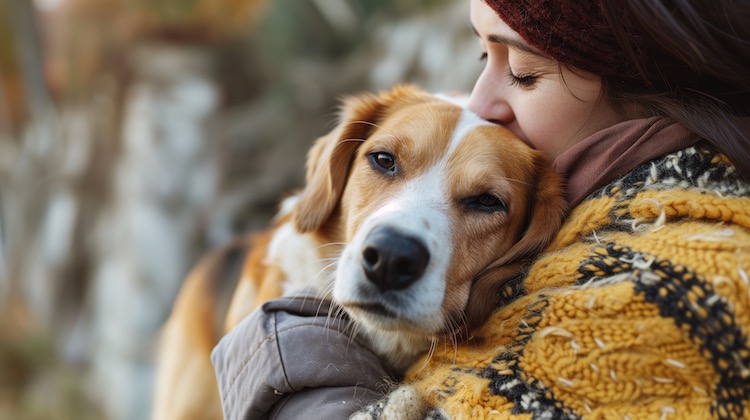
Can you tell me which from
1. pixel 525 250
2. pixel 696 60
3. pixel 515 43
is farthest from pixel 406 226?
pixel 696 60

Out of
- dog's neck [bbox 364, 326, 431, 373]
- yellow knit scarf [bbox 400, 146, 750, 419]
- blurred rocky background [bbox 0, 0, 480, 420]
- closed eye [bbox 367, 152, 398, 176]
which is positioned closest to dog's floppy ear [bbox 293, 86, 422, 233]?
closed eye [bbox 367, 152, 398, 176]

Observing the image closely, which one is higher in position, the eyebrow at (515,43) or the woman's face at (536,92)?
the eyebrow at (515,43)

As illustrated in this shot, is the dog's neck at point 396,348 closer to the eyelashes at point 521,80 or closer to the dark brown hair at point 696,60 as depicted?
the eyelashes at point 521,80

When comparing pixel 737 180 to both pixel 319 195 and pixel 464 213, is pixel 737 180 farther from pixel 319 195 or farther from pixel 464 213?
Result: pixel 319 195

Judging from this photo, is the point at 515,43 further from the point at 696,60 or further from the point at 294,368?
the point at 294,368

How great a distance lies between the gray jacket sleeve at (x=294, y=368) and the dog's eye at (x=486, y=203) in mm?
441

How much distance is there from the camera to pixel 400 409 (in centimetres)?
125

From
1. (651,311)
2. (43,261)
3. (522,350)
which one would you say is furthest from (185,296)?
(43,261)

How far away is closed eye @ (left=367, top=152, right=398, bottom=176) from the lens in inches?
68.2

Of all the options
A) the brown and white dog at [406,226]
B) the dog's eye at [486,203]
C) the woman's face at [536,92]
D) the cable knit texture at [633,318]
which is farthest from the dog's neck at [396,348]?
the woman's face at [536,92]

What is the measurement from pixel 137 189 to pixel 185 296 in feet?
6.60

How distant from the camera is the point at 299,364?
1398 millimetres

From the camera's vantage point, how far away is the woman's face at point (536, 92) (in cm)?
154

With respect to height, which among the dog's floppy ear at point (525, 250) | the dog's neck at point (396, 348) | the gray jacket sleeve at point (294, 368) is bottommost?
the dog's neck at point (396, 348)
